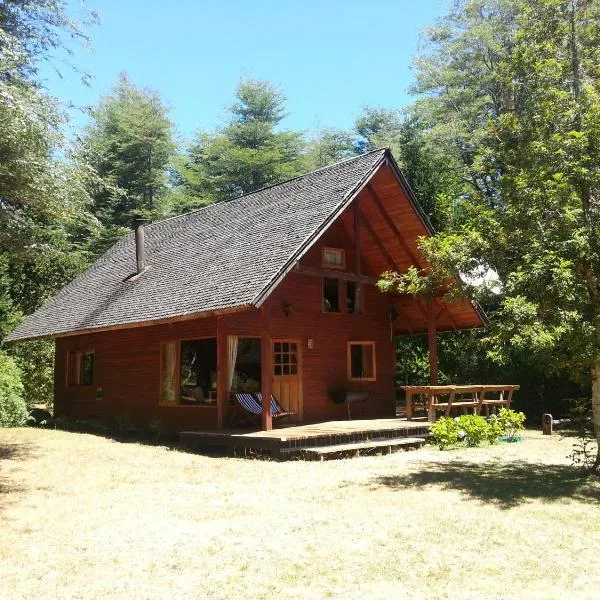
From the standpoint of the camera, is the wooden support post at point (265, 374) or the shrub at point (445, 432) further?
the shrub at point (445, 432)

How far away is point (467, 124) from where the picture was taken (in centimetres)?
2842

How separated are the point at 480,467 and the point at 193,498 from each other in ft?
15.2

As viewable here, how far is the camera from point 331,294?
626 inches

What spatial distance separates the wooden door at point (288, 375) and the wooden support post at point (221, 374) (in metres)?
1.70

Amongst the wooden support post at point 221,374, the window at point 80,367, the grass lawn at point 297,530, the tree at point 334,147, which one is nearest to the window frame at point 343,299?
the wooden support post at point 221,374

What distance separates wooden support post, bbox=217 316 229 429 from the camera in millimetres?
12406

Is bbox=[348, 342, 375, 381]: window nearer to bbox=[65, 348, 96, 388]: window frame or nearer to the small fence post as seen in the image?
the small fence post

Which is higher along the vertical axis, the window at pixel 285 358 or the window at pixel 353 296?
the window at pixel 353 296

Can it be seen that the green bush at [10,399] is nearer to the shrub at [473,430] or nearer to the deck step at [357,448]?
the deck step at [357,448]

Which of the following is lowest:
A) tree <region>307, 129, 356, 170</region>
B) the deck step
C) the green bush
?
the deck step

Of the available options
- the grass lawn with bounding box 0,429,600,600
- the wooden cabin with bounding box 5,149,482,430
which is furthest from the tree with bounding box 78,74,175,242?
the grass lawn with bounding box 0,429,600,600

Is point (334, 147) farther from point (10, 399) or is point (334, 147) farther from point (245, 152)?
point (10, 399)

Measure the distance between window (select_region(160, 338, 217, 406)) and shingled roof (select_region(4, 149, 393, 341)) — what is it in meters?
1.31

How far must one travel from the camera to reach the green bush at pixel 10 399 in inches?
640
